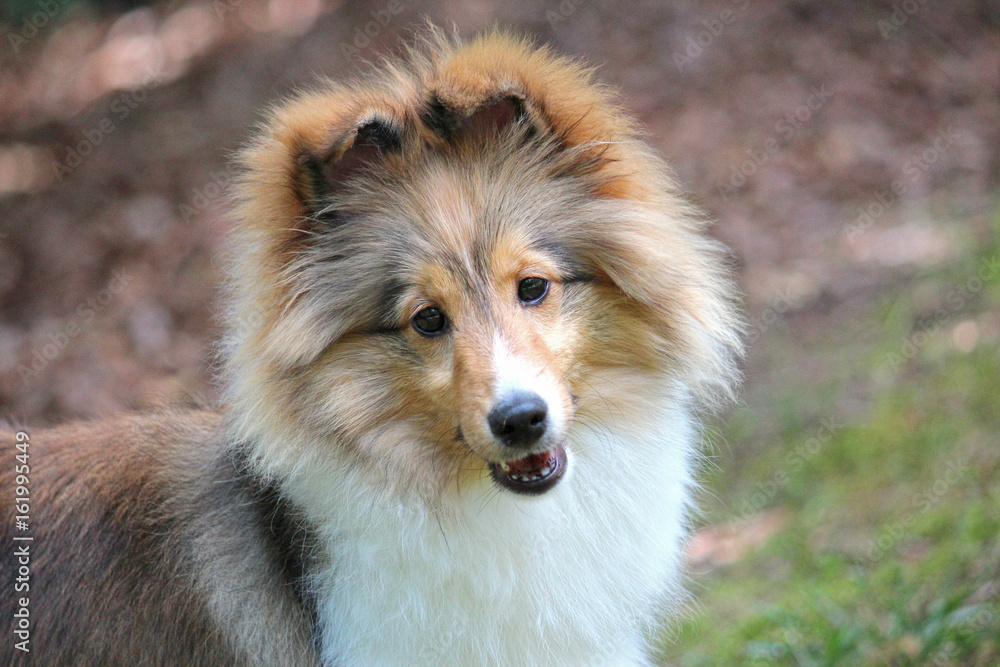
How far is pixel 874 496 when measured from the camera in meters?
4.97

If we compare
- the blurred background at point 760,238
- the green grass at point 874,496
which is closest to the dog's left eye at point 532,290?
the blurred background at point 760,238

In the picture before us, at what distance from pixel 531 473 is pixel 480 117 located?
1229 mm

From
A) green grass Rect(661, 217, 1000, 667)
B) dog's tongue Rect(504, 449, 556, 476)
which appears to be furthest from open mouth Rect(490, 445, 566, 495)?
green grass Rect(661, 217, 1000, 667)

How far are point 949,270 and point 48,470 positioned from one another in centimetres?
562

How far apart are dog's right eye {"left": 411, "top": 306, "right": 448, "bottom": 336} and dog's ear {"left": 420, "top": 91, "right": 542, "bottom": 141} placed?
2.04ft

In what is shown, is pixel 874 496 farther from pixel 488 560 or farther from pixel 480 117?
pixel 480 117

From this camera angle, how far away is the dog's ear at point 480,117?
9.87 ft

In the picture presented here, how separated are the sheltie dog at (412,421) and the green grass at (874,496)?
50.8 inches

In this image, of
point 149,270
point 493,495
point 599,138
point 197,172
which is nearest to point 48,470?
point 493,495

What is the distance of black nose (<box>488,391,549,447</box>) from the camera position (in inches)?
106

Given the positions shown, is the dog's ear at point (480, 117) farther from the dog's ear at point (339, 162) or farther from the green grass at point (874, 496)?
the green grass at point (874, 496)

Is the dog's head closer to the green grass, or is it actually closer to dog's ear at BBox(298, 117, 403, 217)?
dog's ear at BBox(298, 117, 403, 217)

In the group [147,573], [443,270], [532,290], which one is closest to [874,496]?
[532,290]

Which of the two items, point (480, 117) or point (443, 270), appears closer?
point (443, 270)
